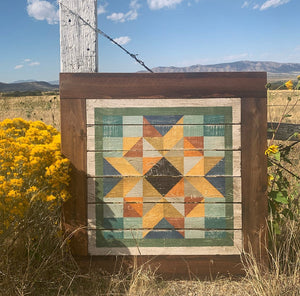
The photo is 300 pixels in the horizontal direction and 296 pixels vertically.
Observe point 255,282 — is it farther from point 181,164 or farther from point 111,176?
point 111,176

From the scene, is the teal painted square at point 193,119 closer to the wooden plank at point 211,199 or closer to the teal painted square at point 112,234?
the wooden plank at point 211,199

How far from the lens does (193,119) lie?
292cm

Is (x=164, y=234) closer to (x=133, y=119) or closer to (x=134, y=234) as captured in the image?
(x=134, y=234)

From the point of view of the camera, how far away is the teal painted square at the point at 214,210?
9.63 feet

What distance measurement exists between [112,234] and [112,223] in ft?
0.32

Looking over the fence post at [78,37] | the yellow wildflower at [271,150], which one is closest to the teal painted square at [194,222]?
the yellow wildflower at [271,150]

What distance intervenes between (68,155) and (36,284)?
110 centimetres

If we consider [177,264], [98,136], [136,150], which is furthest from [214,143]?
[177,264]

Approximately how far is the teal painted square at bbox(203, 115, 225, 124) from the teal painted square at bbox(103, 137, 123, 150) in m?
0.76

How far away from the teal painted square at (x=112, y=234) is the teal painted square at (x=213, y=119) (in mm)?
1231

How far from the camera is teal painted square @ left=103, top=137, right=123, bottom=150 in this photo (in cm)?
293

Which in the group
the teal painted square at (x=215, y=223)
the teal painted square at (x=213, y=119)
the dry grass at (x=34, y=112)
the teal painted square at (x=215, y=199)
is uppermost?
the dry grass at (x=34, y=112)

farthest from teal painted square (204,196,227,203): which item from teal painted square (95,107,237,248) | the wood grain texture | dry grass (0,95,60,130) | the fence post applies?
dry grass (0,95,60,130)

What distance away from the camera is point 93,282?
288 cm
